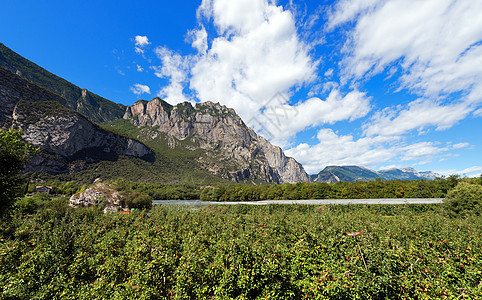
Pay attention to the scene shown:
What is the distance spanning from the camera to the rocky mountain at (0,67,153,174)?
330 ft

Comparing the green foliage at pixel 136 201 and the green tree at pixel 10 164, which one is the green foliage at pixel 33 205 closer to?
the green tree at pixel 10 164

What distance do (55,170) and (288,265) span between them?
14324 cm

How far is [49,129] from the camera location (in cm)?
10756

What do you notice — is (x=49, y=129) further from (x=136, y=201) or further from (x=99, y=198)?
(x=136, y=201)

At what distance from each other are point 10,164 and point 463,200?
126ft

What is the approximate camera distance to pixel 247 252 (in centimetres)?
664

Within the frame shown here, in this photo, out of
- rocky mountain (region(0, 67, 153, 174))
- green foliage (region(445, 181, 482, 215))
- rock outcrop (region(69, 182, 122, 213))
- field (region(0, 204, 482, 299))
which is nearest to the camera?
field (region(0, 204, 482, 299))

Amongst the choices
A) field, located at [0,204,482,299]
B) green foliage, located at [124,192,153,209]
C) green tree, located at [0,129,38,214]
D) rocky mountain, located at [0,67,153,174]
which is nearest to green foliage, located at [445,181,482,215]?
field, located at [0,204,482,299]

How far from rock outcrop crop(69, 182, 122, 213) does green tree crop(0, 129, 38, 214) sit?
39.4 ft

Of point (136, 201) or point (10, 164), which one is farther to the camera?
point (136, 201)

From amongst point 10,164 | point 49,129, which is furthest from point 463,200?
point 49,129

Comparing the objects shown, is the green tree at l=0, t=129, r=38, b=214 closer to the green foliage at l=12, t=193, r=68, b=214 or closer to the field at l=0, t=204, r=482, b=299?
the field at l=0, t=204, r=482, b=299

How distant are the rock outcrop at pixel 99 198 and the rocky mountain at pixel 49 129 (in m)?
113

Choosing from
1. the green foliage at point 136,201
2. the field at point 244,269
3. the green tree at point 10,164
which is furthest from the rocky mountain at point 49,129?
the field at point 244,269
